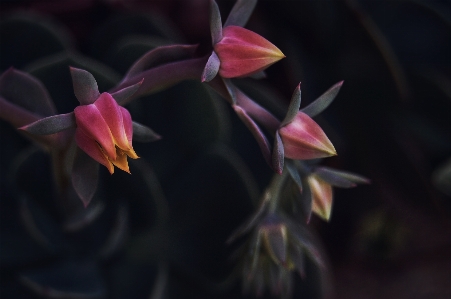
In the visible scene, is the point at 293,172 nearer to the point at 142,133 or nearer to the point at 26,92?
the point at 142,133

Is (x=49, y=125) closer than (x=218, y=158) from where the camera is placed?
Yes

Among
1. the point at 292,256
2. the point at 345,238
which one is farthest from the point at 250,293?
the point at 345,238

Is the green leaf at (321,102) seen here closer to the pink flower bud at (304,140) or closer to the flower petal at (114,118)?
the pink flower bud at (304,140)

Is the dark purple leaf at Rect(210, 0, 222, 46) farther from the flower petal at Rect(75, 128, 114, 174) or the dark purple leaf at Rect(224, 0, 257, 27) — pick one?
the flower petal at Rect(75, 128, 114, 174)

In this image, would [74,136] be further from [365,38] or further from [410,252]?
[410,252]

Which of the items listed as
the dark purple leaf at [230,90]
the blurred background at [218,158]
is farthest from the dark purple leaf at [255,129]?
the blurred background at [218,158]

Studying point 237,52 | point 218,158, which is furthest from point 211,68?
point 218,158
